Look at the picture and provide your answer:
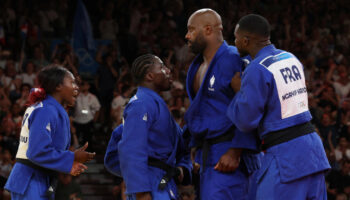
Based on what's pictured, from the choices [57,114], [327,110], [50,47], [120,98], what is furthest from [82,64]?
[57,114]

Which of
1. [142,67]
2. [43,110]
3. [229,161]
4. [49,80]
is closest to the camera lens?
[229,161]

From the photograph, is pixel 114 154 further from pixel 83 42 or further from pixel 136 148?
pixel 83 42

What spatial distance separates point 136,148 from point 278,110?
3.50 ft

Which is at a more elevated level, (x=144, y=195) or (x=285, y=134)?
(x=285, y=134)

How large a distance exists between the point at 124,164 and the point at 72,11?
9.86 metres

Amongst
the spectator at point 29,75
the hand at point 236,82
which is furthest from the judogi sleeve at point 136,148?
the spectator at point 29,75

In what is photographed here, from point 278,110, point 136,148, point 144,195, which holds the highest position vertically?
point 278,110

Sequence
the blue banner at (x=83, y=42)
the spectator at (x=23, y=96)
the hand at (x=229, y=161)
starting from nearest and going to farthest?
1. the hand at (x=229, y=161)
2. the spectator at (x=23, y=96)
3. the blue banner at (x=83, y=42)

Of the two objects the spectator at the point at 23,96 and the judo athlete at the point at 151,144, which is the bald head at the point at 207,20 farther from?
the spectator at the point at 23,96

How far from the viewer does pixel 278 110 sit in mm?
3826

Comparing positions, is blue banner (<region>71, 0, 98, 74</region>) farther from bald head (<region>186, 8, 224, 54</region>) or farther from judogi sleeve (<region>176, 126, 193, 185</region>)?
bald head (<region>186, 8, 224, 54</region>)

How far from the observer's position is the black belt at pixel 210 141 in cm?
406

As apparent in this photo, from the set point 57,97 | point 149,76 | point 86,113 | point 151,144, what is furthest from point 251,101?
point 86,113

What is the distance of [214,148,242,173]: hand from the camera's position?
3.93m
